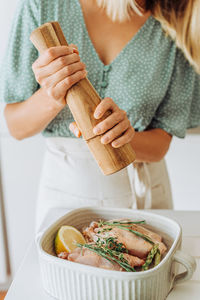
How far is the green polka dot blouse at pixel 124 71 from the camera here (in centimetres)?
94

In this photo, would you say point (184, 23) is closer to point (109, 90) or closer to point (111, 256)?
point (109, 90)

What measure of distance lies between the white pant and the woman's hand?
1.18ft

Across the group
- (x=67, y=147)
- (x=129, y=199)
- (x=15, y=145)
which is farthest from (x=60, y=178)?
(x=15, y=145)

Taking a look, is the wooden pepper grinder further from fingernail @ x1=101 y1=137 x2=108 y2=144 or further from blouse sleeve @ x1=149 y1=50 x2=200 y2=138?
blouse sleeve @ x1=149 y1=50 x2=200 y2=138

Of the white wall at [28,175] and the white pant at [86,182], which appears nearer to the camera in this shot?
the white pant at [86,182]

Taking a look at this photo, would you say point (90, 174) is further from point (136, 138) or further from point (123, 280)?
point (123, 280)

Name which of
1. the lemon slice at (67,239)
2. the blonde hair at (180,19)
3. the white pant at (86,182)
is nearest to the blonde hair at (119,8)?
the blonde hair at (180,19)


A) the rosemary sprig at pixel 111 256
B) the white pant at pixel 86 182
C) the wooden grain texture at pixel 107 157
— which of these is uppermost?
the wooden grain texture at pixel 107 157

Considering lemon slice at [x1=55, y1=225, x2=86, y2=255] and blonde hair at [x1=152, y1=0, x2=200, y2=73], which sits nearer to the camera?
lemon slice at [x1=55, y1=225, x2=86, y2=255]

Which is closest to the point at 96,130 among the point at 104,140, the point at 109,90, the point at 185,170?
the point at 104,140

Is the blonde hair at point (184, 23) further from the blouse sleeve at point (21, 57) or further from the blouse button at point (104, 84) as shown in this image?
the blouse sleeve at point (21, 57)

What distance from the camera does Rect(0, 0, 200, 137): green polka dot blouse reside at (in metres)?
0.94

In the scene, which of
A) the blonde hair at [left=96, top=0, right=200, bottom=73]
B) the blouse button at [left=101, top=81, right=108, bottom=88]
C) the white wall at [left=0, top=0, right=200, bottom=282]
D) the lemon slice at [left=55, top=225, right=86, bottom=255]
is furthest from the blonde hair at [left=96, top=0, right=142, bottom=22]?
the lemon slice at [left=55, top=225, right=86, bottom=255]

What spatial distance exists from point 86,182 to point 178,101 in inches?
13.0
